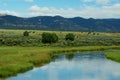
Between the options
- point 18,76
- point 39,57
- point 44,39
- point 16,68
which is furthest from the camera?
point 44,39

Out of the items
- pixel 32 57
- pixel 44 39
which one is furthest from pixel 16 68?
pixel 44 39

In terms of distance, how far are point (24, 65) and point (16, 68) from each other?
159 inches

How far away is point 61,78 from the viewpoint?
44594mm

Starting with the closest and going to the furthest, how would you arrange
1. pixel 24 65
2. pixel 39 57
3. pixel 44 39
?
pixel 24 65, pixel 39 57, pixel 44 39

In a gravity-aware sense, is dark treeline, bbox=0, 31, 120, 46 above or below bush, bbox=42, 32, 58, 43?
below

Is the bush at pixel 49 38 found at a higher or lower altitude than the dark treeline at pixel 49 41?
higher

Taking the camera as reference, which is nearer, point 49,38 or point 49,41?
point 49,38

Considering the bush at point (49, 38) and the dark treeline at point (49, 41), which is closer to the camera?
the dark treeline at point (49, 41)

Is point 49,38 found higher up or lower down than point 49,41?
higher up

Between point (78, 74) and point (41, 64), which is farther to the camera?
point (41, 64)

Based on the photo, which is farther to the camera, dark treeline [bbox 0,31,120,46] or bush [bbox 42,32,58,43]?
bush [bbox 42,32,58,43]

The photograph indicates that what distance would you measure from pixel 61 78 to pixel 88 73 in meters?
6.92

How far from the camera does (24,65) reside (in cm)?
Answer: 5150

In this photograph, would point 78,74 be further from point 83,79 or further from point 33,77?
point 33,77
